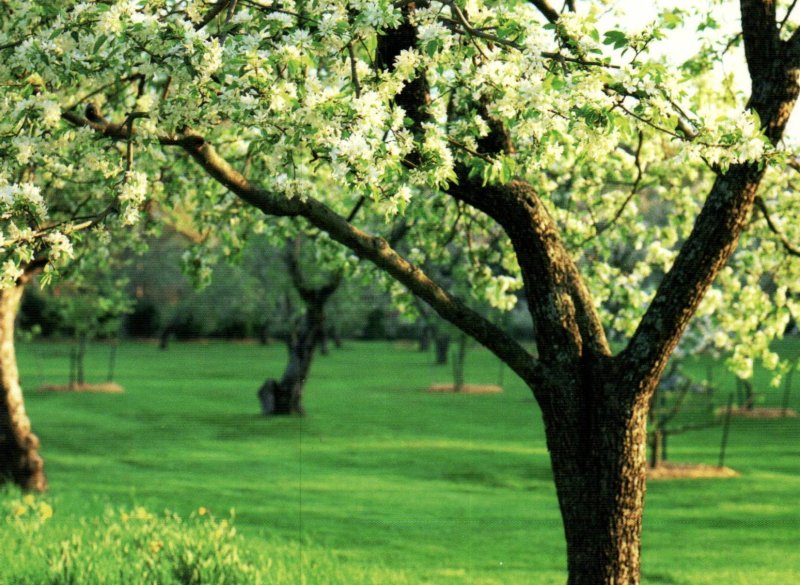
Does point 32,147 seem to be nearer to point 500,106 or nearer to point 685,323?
point 500,106

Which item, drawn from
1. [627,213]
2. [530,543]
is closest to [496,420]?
[530,543]

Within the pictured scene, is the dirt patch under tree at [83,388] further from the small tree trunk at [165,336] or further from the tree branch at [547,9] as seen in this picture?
the tree branch at [547,9]

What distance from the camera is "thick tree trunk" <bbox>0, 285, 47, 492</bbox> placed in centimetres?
1473

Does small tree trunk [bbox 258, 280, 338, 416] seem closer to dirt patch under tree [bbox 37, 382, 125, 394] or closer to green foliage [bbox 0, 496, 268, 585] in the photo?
dirt patch under tree [bbox 37, 382, 125, 394]

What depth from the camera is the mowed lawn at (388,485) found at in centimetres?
1279

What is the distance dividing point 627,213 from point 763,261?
1.53 metres

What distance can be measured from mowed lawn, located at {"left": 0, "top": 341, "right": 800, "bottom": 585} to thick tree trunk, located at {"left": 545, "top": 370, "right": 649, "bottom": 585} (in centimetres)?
291

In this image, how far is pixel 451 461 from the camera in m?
23.2

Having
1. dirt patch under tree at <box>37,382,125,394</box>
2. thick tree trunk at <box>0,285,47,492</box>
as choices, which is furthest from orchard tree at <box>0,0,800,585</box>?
dirt patch under tree at <box>37,382,125,394</box>

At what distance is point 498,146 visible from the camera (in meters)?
7.65

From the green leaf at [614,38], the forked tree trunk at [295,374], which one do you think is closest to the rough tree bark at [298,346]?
the forked tree trunk at [295,374]

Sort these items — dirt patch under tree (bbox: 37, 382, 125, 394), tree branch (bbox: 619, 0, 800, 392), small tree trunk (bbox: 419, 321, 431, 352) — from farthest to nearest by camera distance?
small tree trunk (bbox: 419, 321, 431, 352) < dirt patch under tree (bbox: 37, 382, 125, 394) < tree branch (bbox: 619, 0, 800, 392)

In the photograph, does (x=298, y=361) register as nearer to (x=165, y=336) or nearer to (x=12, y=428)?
(x=12, y=428)

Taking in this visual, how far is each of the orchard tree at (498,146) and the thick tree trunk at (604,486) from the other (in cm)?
2
